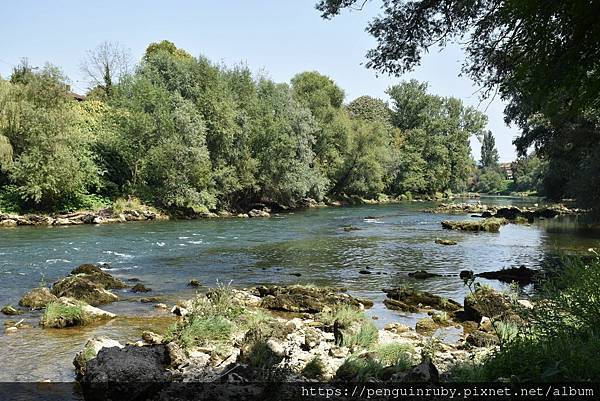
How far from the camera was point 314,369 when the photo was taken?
719 centimetres

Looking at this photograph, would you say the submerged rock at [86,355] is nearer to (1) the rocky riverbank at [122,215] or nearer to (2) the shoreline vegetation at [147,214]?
(2) the shoreline vegetation at [147,214]

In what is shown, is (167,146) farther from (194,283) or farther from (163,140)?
(194,283)

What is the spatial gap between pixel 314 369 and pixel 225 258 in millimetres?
14699

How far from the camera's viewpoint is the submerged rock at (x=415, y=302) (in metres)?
13.1

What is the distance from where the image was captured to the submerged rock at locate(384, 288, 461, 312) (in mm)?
13102

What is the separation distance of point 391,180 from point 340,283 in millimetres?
62561

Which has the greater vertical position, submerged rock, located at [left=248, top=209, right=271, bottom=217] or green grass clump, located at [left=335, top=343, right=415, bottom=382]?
green grass clump, located at [left=335, top=343, right=415, bottom=382]

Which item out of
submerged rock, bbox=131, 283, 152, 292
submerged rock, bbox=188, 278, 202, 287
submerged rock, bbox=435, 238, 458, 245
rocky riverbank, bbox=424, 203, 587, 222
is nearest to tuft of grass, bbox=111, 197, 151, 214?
submerged rock, bbox=435, 238, 458, 245

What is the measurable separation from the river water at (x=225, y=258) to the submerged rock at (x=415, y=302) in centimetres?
40

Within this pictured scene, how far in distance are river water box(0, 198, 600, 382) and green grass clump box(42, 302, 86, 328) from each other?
421 mm

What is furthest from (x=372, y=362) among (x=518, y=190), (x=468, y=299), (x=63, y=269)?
(x=518, y=190)

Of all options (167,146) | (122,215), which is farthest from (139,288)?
(167,146)

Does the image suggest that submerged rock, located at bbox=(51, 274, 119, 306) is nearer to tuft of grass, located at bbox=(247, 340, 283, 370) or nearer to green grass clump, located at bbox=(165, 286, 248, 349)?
green grass clump, located at bbox=(165, 286, 248, 349)

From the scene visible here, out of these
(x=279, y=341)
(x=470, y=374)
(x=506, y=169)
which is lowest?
(x=279, y=341)
